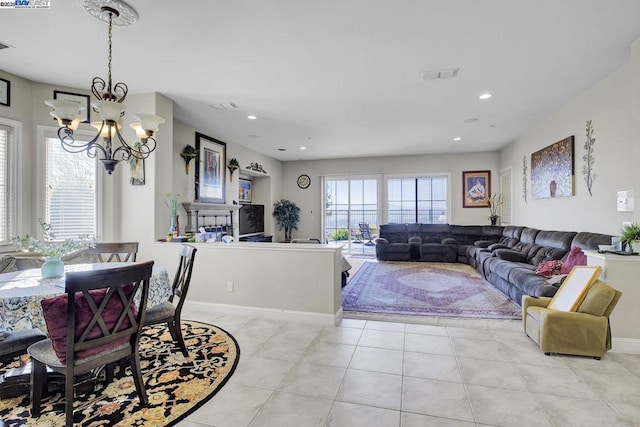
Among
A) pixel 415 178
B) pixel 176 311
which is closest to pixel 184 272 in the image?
pixel 176 311

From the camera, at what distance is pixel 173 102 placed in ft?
14.7

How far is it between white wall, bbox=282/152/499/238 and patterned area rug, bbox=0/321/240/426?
6602 mm

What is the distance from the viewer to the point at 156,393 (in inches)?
84.2

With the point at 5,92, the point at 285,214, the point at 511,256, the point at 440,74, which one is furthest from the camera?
the point at 285,214

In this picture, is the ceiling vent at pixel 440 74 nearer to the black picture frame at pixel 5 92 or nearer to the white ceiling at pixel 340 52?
the white ceiling at pixel 340 52

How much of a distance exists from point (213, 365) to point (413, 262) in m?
5.99

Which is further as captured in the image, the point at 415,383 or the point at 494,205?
the point at 494,205

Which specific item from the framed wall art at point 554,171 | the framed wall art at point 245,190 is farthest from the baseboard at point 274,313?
the framed wall art at point 245,190

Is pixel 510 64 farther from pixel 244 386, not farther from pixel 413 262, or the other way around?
pixel 413 262

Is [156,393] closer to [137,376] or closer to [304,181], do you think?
[137,376]

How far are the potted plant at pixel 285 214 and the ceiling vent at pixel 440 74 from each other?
20.0ft

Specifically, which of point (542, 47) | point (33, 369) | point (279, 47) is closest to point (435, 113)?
point (542, 47)

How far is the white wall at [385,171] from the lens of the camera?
324 inches

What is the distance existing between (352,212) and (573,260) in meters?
5.93
